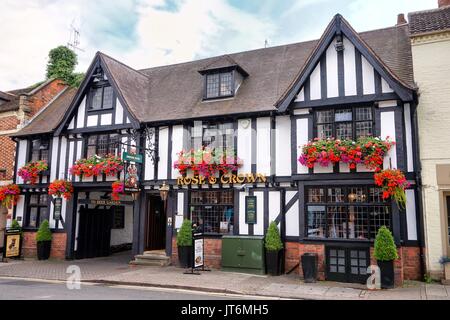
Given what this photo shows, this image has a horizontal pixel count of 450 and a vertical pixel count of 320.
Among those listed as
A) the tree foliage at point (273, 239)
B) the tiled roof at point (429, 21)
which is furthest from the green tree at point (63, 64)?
the tiled roof at point (429, 21)

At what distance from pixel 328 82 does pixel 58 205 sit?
512 inches

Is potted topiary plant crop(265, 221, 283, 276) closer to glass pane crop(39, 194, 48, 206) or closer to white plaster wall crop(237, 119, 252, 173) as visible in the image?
white plaster wall crop(237, 119, 252, 173)

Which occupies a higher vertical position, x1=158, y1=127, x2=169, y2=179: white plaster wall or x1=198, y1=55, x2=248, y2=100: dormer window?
x1=198, y1=55, x2=248, y2=100: dormer window

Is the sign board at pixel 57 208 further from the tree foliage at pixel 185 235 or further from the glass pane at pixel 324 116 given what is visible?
the glass pane at pixel 324 116

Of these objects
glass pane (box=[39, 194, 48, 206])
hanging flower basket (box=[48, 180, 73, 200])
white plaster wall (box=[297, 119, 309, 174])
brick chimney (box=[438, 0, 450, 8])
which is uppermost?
brick chimney (box=[438, 0, 450, 8])

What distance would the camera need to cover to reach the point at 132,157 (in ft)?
49.2

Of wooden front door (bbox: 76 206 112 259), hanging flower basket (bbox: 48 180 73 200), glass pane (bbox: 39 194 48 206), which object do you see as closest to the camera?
hanging flower basket (bbox: 48 180 73 200)

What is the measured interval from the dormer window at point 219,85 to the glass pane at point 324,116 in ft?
14.3

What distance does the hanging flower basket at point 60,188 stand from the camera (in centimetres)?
1703

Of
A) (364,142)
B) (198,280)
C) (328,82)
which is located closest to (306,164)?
(364,142)

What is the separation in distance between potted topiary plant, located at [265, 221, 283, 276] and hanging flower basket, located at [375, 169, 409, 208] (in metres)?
3.80

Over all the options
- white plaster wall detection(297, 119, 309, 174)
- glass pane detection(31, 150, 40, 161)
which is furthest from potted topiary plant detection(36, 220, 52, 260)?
white plaster wall detection(297, 119, 309, 174)

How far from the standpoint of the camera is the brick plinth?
17.9m
